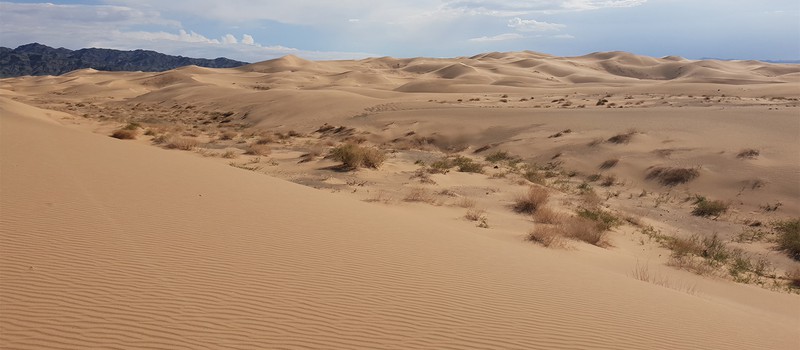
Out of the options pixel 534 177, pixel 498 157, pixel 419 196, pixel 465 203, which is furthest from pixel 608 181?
pixel 419 196

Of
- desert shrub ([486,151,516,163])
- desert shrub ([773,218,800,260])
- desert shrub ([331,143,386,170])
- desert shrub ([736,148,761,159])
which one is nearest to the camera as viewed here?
desert shrub ([773,218,800,260])

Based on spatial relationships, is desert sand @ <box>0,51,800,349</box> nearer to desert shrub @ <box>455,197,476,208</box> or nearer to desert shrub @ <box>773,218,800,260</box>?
desert shrub @ <box>455,197,476,208</box>

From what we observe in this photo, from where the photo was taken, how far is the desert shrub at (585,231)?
11.6 m

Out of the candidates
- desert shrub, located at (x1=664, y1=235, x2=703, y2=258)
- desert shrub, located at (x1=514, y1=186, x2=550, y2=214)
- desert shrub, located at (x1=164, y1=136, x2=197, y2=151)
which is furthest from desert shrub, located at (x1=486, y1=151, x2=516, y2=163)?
desert shrub, located at (x1=164, y1=136, x2=197, y2=151)

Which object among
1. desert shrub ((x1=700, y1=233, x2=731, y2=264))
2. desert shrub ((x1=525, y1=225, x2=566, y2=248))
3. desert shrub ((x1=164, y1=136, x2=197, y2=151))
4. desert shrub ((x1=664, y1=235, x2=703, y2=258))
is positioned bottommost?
desert shrub ((x1=700, y1=233, x2=731, y2=264))

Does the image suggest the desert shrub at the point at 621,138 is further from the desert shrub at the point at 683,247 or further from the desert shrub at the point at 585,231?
the desert shrub at the point at 585,231

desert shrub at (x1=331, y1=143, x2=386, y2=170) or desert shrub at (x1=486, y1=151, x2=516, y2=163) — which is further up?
desert shrub at (x1=331, y1=143, x2=386, y2=170)

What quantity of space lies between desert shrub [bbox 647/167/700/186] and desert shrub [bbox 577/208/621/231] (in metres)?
6.01

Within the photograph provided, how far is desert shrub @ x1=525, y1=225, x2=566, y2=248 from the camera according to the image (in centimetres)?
1062

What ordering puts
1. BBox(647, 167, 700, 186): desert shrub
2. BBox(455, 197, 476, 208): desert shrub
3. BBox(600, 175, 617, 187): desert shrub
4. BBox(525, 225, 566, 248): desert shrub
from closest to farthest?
BBox(525, 225, 566, 248): desert shrub → BBox(455, 197, 476, 208): desert shrub → BBox(647, 167, 700, 186): desert shrub → BBox(600, 175, 617, 187): desert shrub

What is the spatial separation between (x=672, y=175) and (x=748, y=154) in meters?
3.06

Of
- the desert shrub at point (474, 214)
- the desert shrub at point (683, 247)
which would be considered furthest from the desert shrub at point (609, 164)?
the desert shrub at point (474, 214)

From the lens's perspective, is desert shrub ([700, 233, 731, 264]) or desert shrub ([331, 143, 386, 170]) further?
desert shrub ([331, 143, 386, 170])

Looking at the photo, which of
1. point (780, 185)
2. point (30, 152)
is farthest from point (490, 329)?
point (780, 185)
